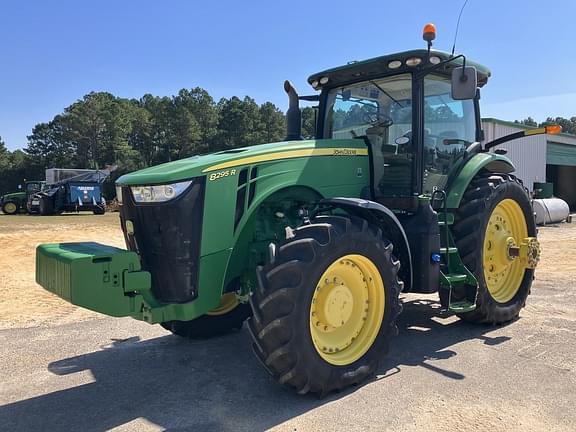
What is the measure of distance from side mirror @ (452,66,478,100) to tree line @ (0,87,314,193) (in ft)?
153

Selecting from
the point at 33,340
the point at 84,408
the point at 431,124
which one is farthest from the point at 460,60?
the point at 33,340

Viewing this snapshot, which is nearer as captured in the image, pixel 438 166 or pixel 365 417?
pixel 365 417

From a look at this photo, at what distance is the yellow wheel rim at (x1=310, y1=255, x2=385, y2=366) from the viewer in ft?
12.5

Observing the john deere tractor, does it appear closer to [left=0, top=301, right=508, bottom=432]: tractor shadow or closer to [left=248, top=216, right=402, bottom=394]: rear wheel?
[left=248, top=216, right=402, bottom=394]: rear wheel

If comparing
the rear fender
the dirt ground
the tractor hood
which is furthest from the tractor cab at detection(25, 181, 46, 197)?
the rear fender

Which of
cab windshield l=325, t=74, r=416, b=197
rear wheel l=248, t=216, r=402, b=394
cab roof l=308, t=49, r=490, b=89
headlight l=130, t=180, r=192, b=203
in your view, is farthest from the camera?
cab windshield l=325, t=74, r=416, b=197


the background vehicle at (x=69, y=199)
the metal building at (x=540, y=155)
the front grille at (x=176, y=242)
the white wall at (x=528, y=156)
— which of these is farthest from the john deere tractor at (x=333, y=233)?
the background vehicle at (x=69, y=199)

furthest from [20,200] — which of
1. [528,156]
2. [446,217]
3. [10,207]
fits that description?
[446,217]

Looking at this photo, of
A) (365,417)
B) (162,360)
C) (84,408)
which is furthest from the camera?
(162,360)

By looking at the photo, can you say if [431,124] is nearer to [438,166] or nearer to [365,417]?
[438,166]

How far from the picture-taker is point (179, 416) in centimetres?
345

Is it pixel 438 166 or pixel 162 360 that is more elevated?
pixel 438 166

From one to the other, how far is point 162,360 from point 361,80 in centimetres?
330

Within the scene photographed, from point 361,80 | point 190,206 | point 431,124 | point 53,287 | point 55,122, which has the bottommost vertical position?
point 53,287
